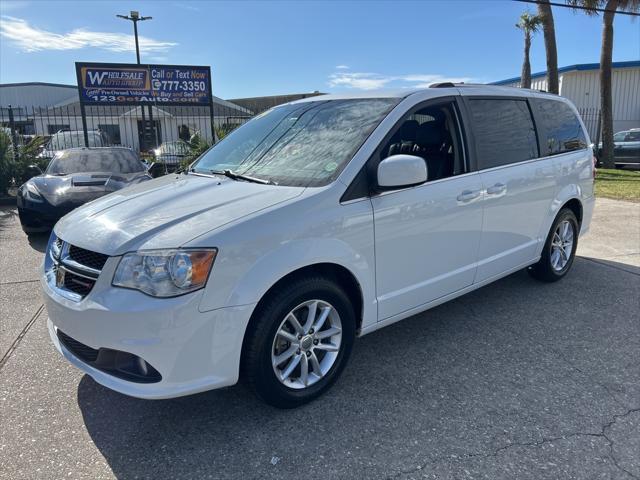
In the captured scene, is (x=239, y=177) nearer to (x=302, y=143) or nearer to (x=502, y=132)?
(x=302, y=143)

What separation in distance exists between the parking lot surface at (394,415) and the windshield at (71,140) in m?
11.8

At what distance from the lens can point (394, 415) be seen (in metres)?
2.86

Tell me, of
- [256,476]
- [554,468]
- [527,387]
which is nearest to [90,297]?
[256,476]

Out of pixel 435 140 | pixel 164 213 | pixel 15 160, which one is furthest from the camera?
pixel 15 160

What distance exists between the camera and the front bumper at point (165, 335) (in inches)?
93.0

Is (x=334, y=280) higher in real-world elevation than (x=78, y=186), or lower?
A: lower

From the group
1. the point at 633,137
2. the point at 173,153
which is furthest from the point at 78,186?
the point at 633,137

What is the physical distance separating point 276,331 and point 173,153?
13.4 meters

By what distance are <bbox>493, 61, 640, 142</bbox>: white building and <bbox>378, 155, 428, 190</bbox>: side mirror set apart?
26598mm

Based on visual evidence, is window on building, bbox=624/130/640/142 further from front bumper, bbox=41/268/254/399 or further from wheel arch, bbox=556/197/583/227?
front bumper, bbox=41/268/254/399

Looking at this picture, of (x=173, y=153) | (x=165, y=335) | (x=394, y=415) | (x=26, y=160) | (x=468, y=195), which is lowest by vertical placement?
(x=394, y=415)

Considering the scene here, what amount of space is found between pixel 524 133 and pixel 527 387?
235 centimetres

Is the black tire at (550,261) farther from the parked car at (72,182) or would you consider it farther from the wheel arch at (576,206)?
the parked car at (72,182)

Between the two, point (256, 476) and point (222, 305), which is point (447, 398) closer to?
point (256, 476)
